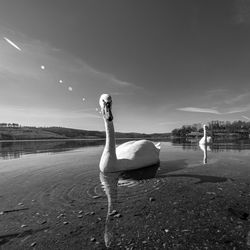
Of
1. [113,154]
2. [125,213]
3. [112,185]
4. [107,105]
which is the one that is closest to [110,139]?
[113,154]

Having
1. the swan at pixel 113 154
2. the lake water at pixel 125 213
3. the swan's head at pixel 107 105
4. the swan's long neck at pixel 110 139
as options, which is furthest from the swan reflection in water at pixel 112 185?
the swan's head at pixel 107 105

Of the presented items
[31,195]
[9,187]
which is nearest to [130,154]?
[31,195]

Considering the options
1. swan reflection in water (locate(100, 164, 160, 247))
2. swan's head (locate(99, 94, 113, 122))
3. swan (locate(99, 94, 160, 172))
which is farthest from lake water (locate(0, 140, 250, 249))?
swan's head (locate(99, 94, 113, 122))

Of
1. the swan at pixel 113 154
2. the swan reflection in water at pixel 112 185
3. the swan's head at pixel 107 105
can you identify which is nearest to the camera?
the swan reflection in water at pixel 112 185

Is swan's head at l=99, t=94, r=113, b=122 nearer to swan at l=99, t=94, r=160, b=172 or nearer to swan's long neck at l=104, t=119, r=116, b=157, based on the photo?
swan at l=99, t=94, r=160, b=172

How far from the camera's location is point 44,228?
4.86 meters

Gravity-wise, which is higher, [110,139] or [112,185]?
[110,139]

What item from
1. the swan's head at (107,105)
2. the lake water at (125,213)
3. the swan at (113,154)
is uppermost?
the swan's head at (107,105)

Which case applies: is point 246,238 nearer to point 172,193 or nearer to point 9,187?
point 172,193

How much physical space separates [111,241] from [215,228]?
3.13m

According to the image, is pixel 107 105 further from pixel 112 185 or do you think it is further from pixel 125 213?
pixel 125 213

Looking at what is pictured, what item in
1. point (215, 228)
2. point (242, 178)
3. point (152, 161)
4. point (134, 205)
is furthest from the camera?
point (152, 161)

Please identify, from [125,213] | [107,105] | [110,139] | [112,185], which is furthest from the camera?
[110,139]

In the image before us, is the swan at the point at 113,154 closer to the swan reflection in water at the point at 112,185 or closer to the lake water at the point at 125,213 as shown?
the swan reflection in water at the point at 112,185
